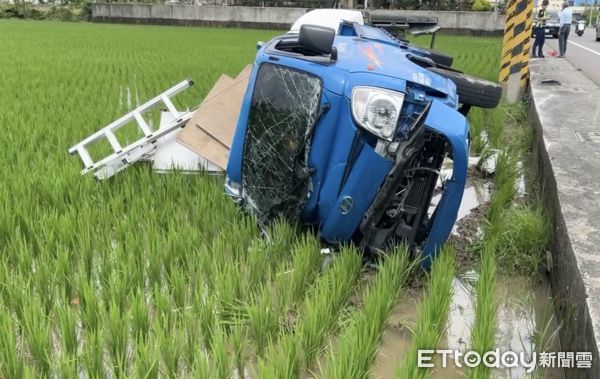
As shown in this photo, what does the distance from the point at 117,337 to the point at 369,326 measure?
83 cm

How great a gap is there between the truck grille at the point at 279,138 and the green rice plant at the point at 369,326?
Answer: 52cm

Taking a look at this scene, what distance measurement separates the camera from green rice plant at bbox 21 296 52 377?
69.6 inches

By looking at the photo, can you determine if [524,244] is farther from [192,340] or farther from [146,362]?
[146,362]

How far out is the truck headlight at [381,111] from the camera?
2252 millimetres

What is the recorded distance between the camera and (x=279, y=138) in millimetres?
2516

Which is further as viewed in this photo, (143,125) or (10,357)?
(143,125)

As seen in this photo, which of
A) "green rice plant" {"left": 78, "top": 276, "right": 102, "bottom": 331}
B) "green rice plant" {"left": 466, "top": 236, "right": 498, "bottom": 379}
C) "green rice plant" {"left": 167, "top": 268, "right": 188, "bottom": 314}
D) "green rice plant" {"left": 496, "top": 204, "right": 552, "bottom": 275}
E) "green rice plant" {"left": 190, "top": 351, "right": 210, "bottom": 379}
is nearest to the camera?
"green rice plant" {"left": 190, "top": 351, "right": 210, "bottom": 379}

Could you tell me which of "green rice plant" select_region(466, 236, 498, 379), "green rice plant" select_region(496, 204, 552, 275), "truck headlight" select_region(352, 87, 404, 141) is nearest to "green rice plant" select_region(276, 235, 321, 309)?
"truck headlight" select_region(352, 87, 404, 141)

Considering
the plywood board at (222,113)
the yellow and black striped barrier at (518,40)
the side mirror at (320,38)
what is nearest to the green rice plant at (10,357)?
the side mirror at (320,38)

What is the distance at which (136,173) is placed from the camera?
354cm

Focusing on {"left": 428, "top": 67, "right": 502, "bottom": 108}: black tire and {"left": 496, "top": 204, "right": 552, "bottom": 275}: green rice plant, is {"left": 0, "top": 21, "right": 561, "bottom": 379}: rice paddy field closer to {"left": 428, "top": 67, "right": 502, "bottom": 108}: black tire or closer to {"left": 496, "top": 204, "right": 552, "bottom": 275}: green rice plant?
{"left": 496, "top": 204, "right": 552, "bottom": 275}: green rice plant

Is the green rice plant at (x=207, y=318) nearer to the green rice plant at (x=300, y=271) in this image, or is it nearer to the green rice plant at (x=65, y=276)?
the green rice plant at (x=300, y=271)

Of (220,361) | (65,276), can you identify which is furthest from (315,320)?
(65,276)

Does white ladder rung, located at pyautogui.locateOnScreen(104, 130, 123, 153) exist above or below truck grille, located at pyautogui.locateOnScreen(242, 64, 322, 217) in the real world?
below
